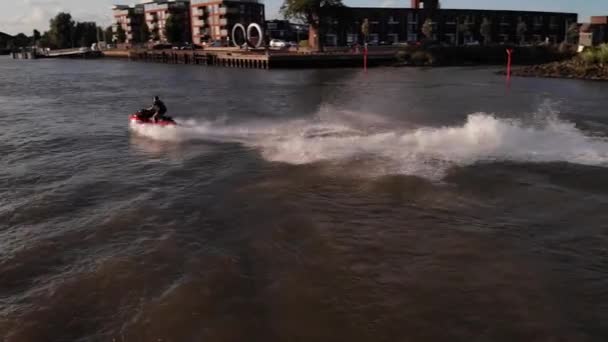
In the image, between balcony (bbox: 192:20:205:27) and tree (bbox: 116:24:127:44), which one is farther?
tree (bbox: 116:24:127:44)

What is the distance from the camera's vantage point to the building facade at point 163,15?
516 ft

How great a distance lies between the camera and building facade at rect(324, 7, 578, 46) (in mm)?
121062

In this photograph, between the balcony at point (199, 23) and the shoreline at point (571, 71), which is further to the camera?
the balcony at point (199, 23)

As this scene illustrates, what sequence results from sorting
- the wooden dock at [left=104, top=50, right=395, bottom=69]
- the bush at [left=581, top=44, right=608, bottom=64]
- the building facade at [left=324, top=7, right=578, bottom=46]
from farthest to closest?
the building facade at [left=324, top=7, right=578, bottom=46] < the wooden dock at [left=104, top=50, right=395, bottom=69] < the bush at [left=581, top=44, right=608, bottom=64]

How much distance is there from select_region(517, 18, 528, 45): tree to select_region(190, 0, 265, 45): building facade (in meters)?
65.9

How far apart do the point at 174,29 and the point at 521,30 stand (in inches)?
3605

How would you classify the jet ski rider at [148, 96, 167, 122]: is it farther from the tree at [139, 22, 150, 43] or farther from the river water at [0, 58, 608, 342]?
the tree at [139, 22, 150, 43]

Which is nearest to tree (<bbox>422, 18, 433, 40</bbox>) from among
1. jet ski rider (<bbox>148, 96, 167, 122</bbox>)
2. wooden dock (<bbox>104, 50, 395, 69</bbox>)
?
wooden dock (<bbox>104, 50, 395, 69</bbox>)

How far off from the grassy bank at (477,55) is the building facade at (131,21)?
113 metres

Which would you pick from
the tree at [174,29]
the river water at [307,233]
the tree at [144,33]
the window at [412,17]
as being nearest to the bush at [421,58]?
the window at [412,17]

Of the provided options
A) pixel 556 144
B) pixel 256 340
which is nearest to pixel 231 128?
pixel 556 144

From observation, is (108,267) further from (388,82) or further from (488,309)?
(388,82)

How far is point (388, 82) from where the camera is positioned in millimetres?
60625

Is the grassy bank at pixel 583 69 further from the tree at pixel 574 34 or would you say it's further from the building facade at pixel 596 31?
the tree at pixel 574 34
